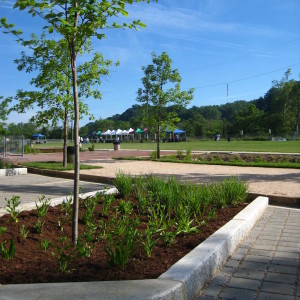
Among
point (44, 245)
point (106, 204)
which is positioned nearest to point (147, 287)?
point (44, 245)

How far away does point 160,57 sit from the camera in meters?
18.8

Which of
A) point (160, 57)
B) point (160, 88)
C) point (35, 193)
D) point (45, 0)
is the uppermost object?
point (160, 57)

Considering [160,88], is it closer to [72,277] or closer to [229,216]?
[229,216]

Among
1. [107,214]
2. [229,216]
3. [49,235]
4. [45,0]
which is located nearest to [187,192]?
[229,216]

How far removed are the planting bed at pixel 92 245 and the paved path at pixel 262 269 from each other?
41cm

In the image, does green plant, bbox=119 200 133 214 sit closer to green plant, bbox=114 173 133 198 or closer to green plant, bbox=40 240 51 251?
green plant, bbox=114 173 133 198

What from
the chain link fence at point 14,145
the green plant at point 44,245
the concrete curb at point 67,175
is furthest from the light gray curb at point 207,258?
the chain link fence at point 14,145

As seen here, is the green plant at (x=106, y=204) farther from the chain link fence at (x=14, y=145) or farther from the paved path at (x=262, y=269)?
the chain link fence at (x=14, y=145)

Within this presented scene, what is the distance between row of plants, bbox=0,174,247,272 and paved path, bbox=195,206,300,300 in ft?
2.02

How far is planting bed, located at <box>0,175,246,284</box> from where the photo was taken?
9.00ft

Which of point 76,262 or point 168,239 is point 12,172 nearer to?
point 168,239

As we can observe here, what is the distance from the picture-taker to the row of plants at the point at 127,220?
120 inches

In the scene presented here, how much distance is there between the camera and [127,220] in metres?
4.05

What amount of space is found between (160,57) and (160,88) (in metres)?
1.62
